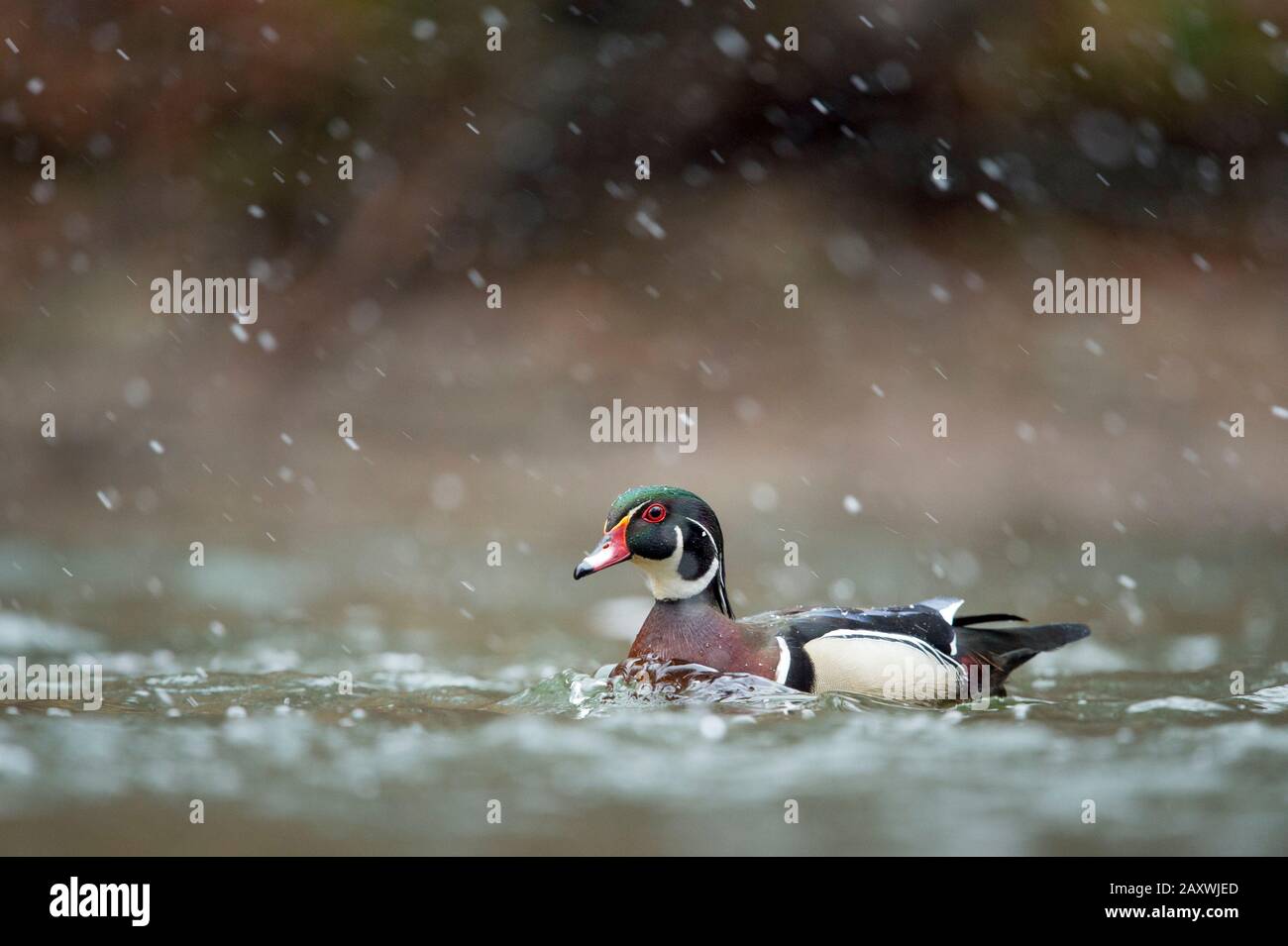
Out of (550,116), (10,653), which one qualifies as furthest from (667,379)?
(10,653)

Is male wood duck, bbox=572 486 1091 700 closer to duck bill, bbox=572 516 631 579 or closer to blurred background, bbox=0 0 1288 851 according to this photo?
duck bill, bbox=572 516 631 579

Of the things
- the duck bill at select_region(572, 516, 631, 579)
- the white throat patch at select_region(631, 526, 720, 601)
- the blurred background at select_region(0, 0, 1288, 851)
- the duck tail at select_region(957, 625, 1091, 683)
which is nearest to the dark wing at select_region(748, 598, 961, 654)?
the duck tail at select_region(957, 625, 1091, 683)

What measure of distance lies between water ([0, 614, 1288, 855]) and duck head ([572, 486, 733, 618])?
1.45 ft

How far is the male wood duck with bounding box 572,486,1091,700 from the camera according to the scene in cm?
656

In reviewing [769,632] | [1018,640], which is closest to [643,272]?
[1018,640]

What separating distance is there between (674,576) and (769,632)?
1.68 feet

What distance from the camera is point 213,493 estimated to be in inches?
543

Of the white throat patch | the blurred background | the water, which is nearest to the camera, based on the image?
the water

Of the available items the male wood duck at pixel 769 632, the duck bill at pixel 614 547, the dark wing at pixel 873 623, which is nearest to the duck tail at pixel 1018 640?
the male wood duck at pixel 769 632

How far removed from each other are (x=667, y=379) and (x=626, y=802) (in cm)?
961

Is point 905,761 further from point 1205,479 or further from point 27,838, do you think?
point 1205,479

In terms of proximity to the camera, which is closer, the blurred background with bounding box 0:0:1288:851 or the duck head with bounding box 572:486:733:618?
the duck head with bounding box 572:486:733:618

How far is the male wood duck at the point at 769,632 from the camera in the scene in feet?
21.5

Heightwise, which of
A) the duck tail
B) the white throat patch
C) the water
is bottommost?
the water
